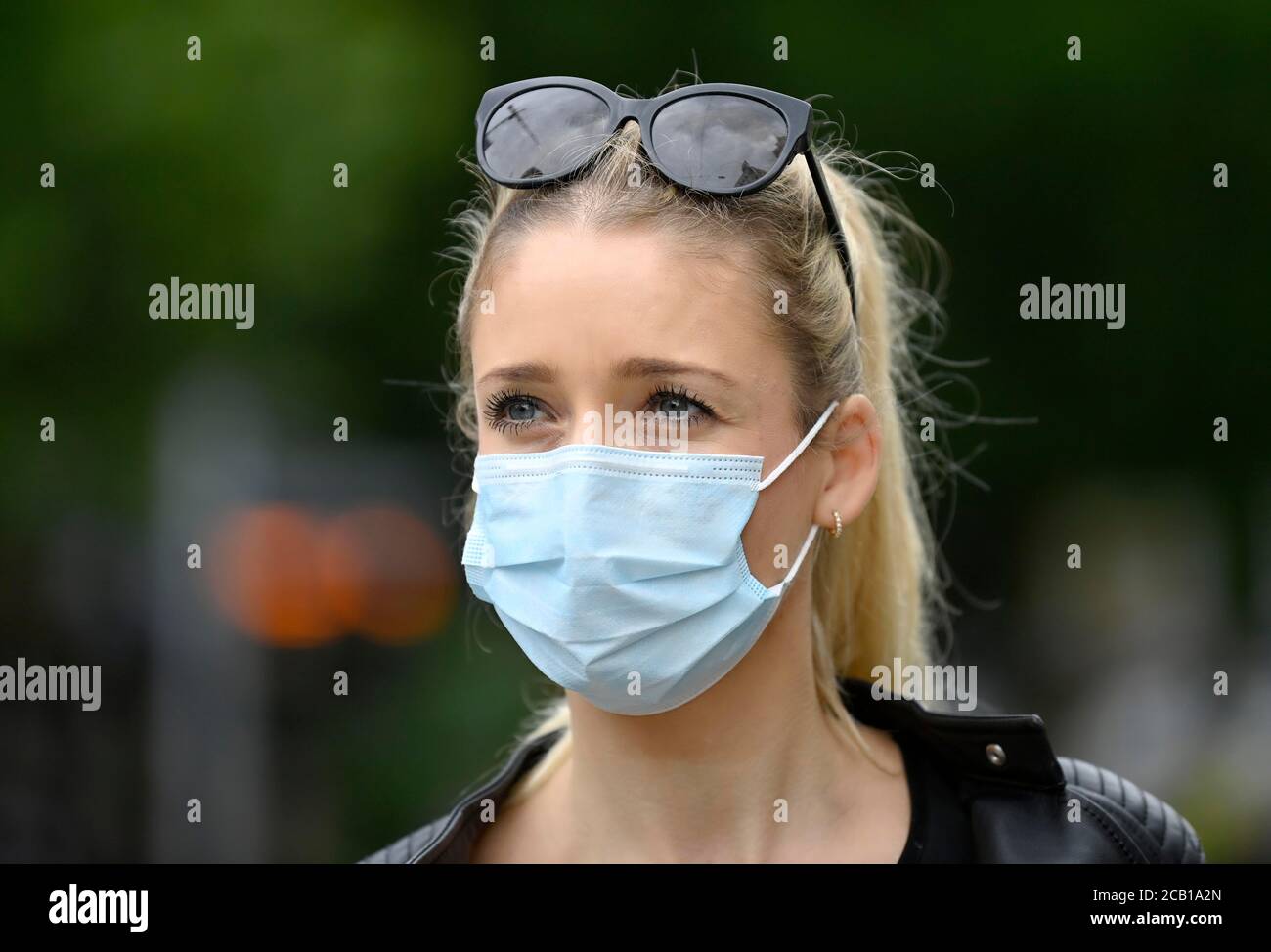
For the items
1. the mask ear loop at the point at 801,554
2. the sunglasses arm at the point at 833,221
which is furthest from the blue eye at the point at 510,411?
the sunglasses arm at the point at 833,221

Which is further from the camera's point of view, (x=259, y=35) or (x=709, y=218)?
(x=259, y=35)

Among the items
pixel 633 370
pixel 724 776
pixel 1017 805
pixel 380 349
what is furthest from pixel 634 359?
pixel 380 349

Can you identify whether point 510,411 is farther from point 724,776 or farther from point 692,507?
point 724,776

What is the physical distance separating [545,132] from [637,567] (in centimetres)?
93

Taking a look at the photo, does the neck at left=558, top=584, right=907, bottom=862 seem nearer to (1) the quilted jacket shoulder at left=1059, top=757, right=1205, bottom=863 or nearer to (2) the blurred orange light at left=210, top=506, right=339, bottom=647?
(1) the quilted jacket shoulder at left=1059, top=757, right=1205, bottom=863

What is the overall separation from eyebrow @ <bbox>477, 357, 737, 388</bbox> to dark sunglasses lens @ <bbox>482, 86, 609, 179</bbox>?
44 cm

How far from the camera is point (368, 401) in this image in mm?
6250

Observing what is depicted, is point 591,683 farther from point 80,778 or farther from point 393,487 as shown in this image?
point 80,778

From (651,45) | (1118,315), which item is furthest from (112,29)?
(1118,315)

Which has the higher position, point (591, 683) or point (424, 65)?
point (424, 65)

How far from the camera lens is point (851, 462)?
2754 mm

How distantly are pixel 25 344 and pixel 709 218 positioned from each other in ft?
14.6
